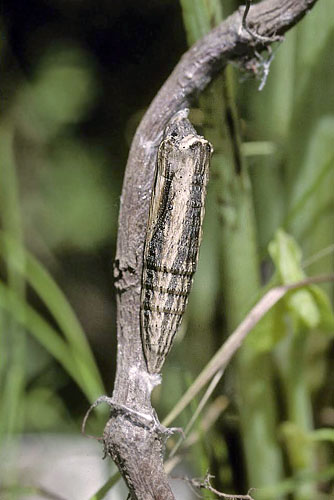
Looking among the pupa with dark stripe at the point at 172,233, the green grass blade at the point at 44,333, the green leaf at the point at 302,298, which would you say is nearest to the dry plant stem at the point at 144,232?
the pupa with dark stripe at the point at 172,233

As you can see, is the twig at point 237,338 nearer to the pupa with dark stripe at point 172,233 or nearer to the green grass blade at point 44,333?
the pupa with dark stripe at point 172,233

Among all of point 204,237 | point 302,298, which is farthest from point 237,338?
point 204,237

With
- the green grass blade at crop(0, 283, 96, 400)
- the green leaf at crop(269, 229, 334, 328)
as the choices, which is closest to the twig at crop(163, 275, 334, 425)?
the green leaf at crop(269, 229, 334, 328)

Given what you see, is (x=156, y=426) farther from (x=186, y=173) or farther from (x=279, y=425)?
(x=279, y=425)

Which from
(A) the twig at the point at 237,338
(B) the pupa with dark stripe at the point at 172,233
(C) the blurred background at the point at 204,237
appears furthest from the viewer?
(C) the blurred background at the point at 204,237

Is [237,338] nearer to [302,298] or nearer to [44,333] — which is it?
[302,298]

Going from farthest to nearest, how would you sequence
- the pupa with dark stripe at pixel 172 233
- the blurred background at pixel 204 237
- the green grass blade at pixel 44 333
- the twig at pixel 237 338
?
1. the green grass blade at pixel 44 333
2. the blurred background at pixel 204 237
3. the twig at pixel 237 338
4. the pupa with dark stripe at pixel 172 233

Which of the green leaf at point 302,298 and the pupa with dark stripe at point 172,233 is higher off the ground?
the pupa with dark stripe at point 172,233
